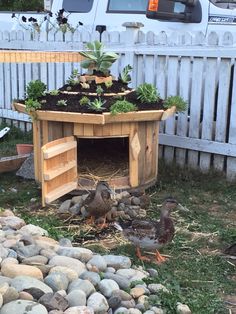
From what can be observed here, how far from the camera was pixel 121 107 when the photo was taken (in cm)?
532

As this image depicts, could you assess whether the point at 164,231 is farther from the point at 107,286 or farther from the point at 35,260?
the point at 35,260

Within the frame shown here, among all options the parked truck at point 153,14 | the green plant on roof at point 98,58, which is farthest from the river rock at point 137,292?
the parked truck at point 153,14

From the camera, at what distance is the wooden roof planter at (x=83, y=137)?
521 centimetres

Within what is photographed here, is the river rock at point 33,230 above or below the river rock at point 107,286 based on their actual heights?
below

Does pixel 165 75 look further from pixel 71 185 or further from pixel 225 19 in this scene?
pixel 71 185

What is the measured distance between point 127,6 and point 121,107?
3.29 metres

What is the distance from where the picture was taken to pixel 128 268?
3783 mm

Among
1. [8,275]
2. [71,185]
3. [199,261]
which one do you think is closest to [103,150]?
[71,185]

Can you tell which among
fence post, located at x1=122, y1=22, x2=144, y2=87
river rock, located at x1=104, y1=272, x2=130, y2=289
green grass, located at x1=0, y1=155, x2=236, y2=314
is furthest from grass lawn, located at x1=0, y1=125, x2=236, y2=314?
fence post, located at x1=122, y1=22, x2=144, y2=87

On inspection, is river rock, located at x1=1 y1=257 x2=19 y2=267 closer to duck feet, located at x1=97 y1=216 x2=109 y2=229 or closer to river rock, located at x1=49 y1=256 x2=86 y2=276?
river rock, located at x1=49 y1=256 x2=86 y2=276

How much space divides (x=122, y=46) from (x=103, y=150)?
1460mm

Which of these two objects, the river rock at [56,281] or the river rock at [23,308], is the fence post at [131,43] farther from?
the river rock at [23,308]

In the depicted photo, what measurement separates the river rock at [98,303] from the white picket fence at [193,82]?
354cm

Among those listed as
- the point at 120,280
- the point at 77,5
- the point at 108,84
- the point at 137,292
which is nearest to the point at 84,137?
the point at 108,84
